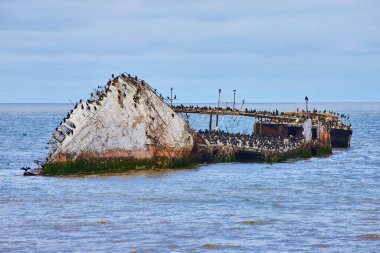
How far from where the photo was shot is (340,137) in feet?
344

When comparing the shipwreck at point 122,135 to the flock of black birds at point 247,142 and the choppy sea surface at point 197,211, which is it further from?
the flock of black birds at point 247,142

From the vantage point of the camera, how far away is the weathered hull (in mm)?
104625

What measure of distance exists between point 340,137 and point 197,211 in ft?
205

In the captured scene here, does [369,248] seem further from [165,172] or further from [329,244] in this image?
[165,172]

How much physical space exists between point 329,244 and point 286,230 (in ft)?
12.0

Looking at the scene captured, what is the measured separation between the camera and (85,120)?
2447 inches

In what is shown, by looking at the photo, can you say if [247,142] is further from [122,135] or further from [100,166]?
[100,166]

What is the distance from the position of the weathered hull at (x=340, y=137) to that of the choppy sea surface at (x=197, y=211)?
1319 inches

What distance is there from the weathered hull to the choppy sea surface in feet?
110

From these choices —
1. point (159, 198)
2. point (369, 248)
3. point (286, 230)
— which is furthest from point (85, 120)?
point (369, 248)

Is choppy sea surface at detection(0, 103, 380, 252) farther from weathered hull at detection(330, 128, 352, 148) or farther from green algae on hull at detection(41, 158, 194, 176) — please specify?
weathered hull at detection(330, 128, 352, 148)

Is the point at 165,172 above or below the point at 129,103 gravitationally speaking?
below

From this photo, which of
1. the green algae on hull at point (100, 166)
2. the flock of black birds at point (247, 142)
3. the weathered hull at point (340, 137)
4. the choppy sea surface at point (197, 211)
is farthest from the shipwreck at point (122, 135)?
the weathered hull at point (340, 137)

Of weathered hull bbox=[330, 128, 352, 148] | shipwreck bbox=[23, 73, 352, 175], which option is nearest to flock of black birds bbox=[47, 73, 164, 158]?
shipwreck bbox=[23, 73, 352, 175]
